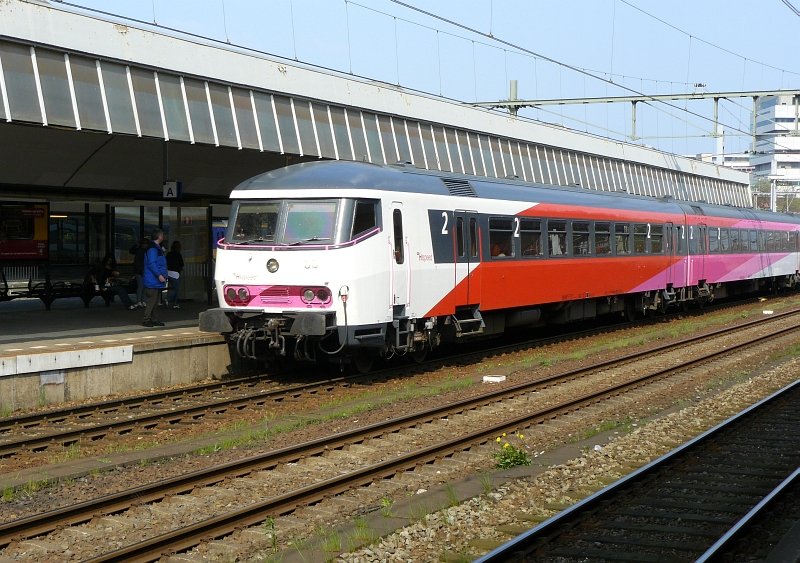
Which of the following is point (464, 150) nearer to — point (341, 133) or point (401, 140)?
point (401, 140)

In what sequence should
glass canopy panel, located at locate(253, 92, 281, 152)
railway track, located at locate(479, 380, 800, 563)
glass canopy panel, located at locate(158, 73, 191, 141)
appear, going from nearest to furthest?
railway track, located at locate(479, 380, 800, 563), glass canopy panel, located at locate(158, 73, 191, 141), glass canopy panel, located at locate(253, 92, 281, 152)

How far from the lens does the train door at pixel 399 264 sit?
15.3 m

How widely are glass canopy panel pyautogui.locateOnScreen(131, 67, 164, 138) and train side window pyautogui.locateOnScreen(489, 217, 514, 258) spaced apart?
6.10 metres

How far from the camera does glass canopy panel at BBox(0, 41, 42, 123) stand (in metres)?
14.2

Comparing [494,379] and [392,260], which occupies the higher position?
[392,260]

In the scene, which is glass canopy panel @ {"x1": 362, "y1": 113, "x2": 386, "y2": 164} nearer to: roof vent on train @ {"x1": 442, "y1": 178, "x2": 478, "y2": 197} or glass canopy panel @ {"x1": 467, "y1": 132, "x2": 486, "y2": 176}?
roof vent on train @ {"x1": 442, "y1": 178, "x2": 478, "y2": 197}

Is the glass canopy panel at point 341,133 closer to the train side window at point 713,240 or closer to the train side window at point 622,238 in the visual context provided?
the train side window at point 622,238

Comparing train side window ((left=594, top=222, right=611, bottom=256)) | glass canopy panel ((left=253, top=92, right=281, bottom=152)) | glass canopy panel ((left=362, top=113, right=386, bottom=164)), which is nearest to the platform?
glass canopy panel ((left=253, top=92, right=281, bottom=152))

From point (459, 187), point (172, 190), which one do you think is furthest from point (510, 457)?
point (172, 190)

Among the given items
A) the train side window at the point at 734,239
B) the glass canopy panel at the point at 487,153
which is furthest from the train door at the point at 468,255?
Result: the train side window at the point at 734,239

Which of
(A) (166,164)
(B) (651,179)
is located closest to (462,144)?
(A) (166,164)

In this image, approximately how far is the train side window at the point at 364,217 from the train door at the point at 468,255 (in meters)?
2.50

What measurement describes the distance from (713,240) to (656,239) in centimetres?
572

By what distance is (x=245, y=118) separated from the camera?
18.6 m
